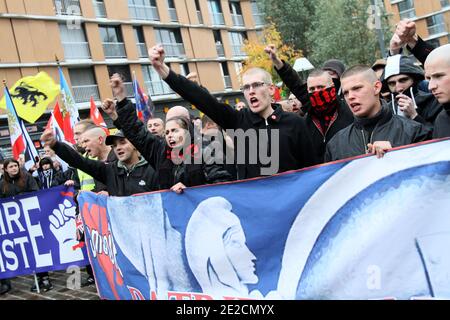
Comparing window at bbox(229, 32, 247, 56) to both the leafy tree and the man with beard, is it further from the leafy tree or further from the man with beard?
the man with beard

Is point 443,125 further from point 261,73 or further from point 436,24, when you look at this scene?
point 436,24

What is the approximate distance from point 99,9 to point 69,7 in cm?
207

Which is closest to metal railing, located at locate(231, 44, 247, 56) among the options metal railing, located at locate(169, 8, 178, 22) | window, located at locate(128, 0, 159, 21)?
metal railing, located at locate(169, 8, 178, 22)

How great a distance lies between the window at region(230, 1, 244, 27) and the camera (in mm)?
44344

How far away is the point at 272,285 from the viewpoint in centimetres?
340

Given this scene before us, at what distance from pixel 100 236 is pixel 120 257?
1.71 feet

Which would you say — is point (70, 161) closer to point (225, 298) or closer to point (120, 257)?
point (120, 257)

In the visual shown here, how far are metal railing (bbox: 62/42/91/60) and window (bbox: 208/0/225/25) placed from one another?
13.4 meters

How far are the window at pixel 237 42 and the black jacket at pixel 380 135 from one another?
40.9 m

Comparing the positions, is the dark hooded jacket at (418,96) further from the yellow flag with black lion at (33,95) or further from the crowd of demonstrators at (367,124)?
the yellow flag with black lion at (33,95)

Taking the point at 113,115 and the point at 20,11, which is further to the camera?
the point at 20,11

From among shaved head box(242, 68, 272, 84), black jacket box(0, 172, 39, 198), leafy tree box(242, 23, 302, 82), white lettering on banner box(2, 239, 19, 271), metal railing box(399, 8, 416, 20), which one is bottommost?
white lettering on banner box(2, 239, 19, 271)

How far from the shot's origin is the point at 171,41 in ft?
124
